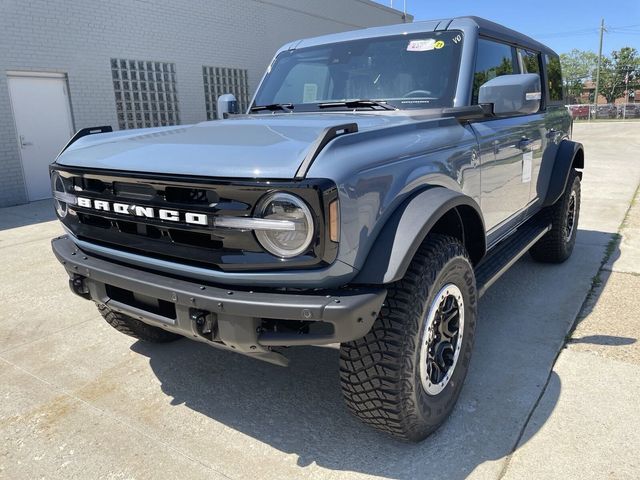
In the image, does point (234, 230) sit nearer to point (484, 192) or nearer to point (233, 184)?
point (233, 184)

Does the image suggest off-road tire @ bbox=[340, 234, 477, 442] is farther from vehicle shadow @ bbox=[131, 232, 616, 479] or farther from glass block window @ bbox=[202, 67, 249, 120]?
glass block window @ bbox=[202, 67, 249, 120]

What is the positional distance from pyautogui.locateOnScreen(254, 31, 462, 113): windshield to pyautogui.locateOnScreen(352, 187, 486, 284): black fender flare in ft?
3.07

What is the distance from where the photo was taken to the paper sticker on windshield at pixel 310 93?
3.45 metres

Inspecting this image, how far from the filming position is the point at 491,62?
341 cm

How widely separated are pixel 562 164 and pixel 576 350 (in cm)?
185

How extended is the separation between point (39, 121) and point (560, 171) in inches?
345

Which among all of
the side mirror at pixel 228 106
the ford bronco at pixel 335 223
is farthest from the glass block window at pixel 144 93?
the ford bronco at pixel 335 223

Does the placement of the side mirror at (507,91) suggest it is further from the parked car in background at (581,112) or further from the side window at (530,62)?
the parked car in background at (581,112)

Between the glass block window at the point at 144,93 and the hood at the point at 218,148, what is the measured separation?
27.8 ft

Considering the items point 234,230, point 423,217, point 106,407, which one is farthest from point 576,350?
point 106,407

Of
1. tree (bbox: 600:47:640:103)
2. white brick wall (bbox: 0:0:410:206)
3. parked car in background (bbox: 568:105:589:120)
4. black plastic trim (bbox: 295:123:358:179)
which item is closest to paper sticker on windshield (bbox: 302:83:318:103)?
black plastic trim (bbox: 295:123:358:179)

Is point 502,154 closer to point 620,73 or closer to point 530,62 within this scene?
point 530,62

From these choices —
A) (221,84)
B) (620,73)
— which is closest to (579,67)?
(620,73)

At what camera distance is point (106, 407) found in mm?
2760
